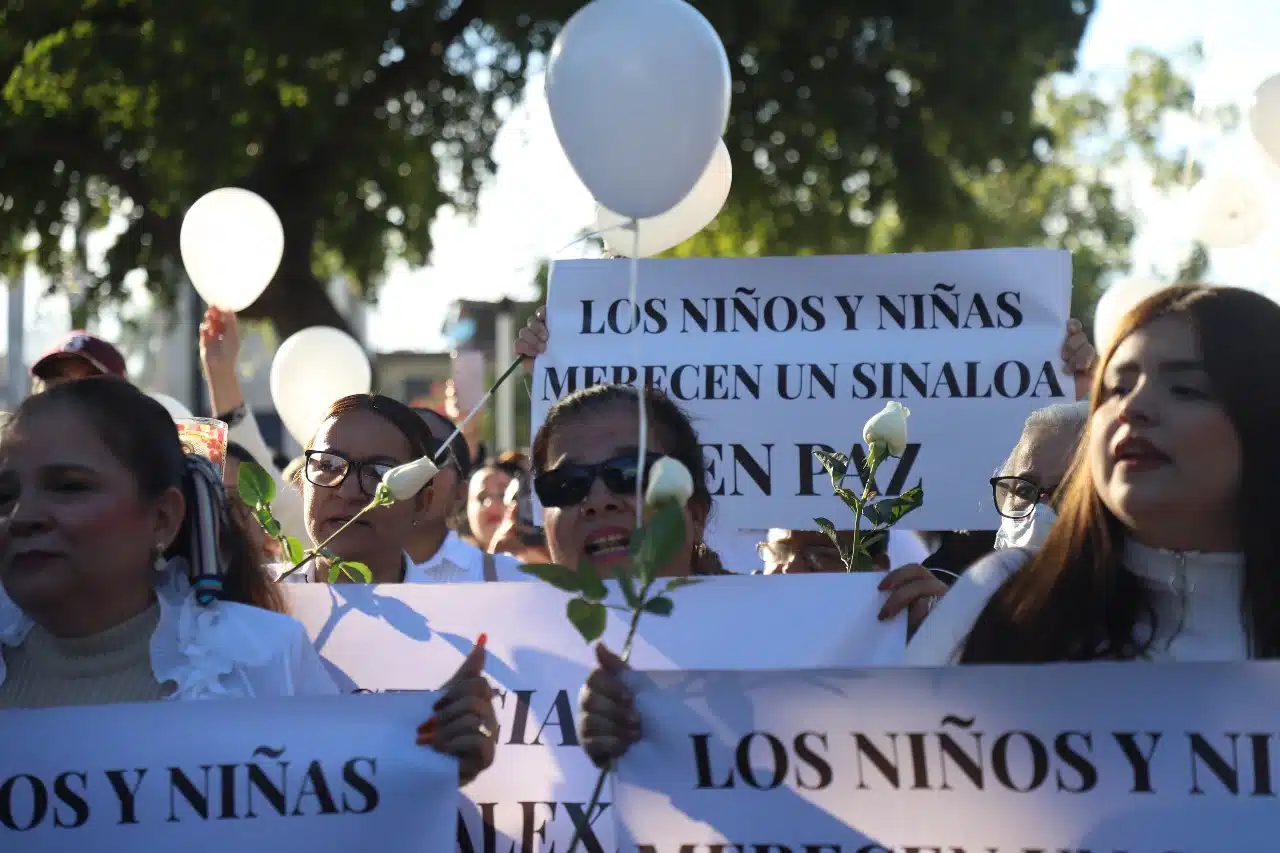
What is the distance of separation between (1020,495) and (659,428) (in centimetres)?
72

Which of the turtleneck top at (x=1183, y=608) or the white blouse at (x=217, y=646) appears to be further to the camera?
the white blouse at (x=217, y=646)

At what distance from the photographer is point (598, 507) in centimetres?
332

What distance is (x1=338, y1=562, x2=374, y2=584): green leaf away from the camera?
3875mm

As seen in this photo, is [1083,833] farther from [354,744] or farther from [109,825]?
[109,825]

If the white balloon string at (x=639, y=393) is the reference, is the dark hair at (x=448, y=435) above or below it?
below

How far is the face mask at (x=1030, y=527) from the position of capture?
11.6ft

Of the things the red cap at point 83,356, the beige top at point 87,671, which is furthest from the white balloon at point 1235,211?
the beige top at point 87,671

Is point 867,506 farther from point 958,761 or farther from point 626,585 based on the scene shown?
point 626,585

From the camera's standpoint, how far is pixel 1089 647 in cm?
254

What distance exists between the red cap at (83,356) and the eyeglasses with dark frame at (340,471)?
0.58m

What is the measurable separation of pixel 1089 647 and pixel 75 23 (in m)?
12.8

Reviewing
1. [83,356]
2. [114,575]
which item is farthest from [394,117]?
[114,575]

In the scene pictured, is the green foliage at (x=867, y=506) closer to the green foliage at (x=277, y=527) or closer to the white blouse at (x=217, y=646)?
the green foliage at (x=277, y=527)

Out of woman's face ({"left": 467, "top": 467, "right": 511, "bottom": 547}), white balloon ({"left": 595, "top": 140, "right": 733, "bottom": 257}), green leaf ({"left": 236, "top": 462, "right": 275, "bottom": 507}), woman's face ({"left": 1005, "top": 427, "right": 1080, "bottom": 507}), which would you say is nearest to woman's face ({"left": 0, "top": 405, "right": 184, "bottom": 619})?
green leaf ({"left": 236, "top": 462, "right": 275, "bottom": 507})
